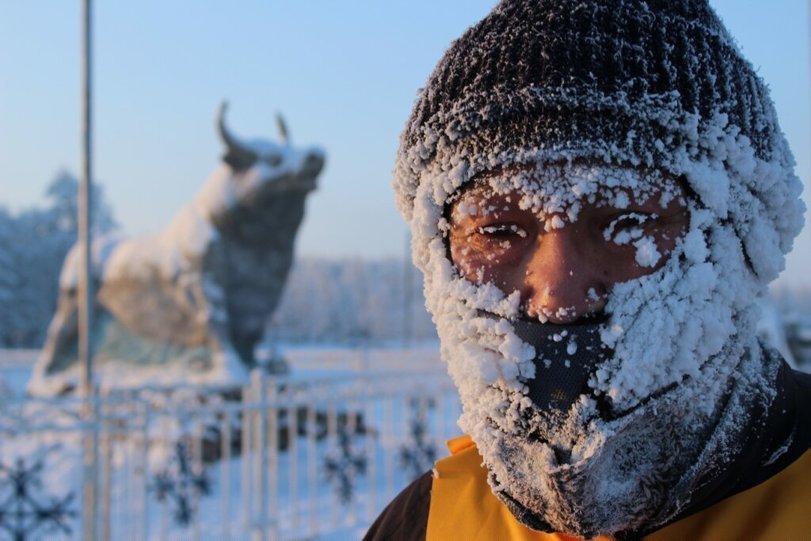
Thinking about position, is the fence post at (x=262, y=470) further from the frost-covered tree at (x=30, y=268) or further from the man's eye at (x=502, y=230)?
the frost-covered tree at (x=30, y=268)

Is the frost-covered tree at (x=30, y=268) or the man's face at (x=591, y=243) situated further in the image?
the frost-covered tree at (x=30, y=268)

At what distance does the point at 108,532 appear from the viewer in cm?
500

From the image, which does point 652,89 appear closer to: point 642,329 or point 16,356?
point 642,329

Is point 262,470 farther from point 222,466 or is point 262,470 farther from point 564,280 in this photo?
point 564,280

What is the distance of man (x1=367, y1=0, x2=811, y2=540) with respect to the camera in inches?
35.8

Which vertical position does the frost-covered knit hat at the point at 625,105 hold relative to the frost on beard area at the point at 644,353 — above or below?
above

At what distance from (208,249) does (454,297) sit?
29.2 ft

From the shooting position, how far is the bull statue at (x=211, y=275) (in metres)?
9.27

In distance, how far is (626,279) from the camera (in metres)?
0.94

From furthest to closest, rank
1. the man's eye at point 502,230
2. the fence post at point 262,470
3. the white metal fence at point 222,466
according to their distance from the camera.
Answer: the fence post at point 262,470, the white metal fence at point 222,466, the man's eye at point 502,230

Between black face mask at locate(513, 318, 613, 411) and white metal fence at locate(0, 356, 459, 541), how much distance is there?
14.9 feet

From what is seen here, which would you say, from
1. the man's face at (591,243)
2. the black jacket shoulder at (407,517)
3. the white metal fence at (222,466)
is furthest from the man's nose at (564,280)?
the white metal fence at (222,466)

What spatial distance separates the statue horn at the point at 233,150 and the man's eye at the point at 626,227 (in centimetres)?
854

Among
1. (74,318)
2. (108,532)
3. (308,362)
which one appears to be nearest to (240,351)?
(74,318)
